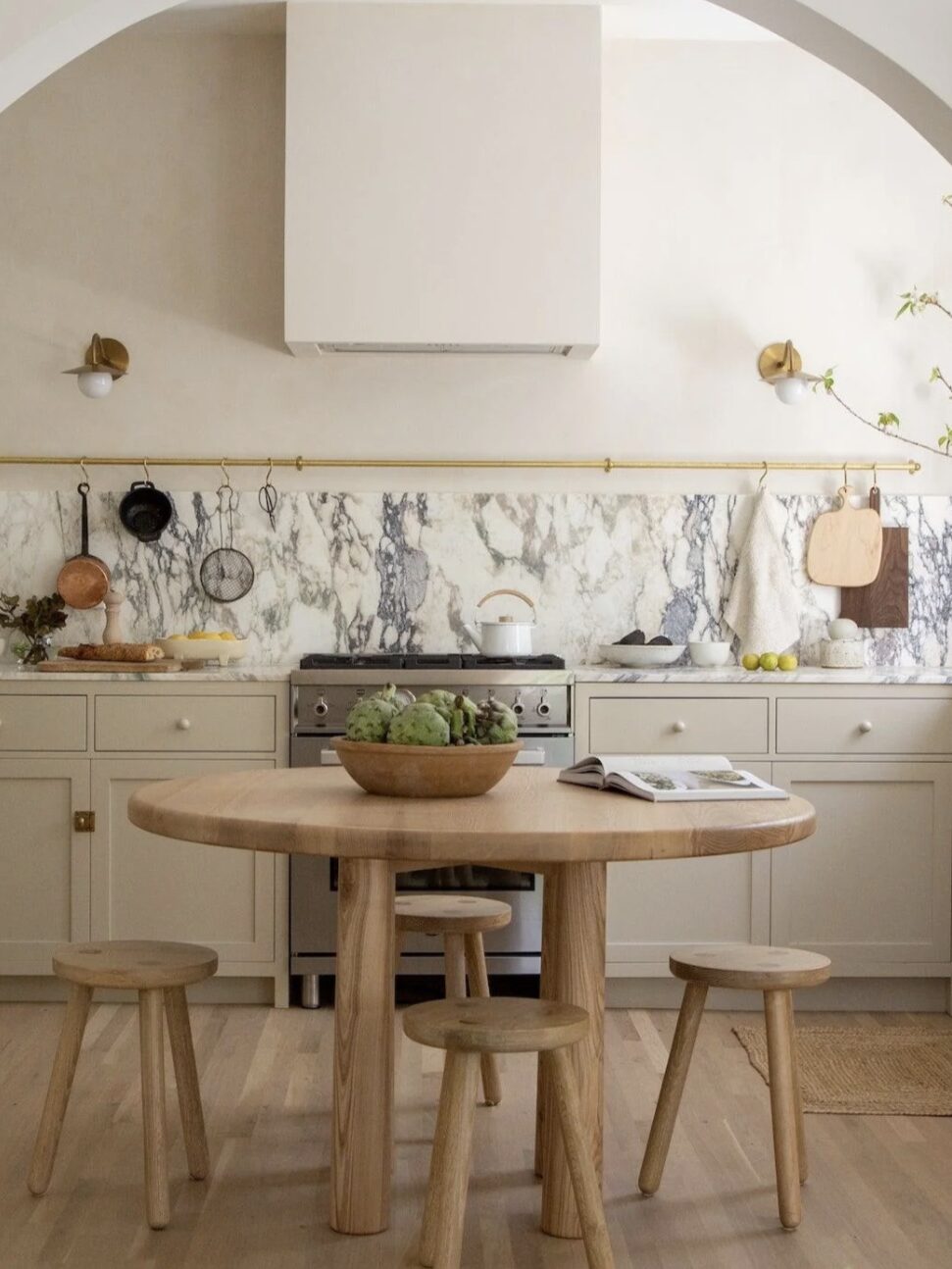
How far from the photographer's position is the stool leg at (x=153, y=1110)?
240 cm

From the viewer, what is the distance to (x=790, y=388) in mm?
4332

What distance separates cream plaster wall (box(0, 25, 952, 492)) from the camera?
14.5ft

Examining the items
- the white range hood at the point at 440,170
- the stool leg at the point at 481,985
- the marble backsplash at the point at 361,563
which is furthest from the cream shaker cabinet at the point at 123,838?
the white range hood at the point at 440,170

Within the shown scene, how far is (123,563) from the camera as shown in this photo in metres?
4.44

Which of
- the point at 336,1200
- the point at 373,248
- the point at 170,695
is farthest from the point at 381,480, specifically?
the point at 336,1200

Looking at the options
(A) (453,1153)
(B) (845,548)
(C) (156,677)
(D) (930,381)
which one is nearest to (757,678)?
(B) (845,548)

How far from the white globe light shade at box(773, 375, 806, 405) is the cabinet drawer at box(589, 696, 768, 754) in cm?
101

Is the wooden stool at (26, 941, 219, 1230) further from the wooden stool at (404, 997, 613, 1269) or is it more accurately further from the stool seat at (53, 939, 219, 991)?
the wooden stool at (404, 997, 613, 1269)

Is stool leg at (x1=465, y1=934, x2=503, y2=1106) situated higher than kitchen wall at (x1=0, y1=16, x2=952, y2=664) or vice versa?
kitchen wall at (x1=0, y1=16, x2=952, y2=664)

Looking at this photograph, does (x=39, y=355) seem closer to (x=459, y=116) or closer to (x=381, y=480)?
(x=381, y=480)

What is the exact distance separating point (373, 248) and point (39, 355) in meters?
1.15

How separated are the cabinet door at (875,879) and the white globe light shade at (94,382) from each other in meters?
2.36

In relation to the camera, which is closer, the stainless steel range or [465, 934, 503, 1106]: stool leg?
[465, 934, 503, 1106]: stool leg

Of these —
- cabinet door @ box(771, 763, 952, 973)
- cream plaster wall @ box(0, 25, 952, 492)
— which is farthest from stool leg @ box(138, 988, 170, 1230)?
cream plaster wall @ box(0, 25, 952, 492)
